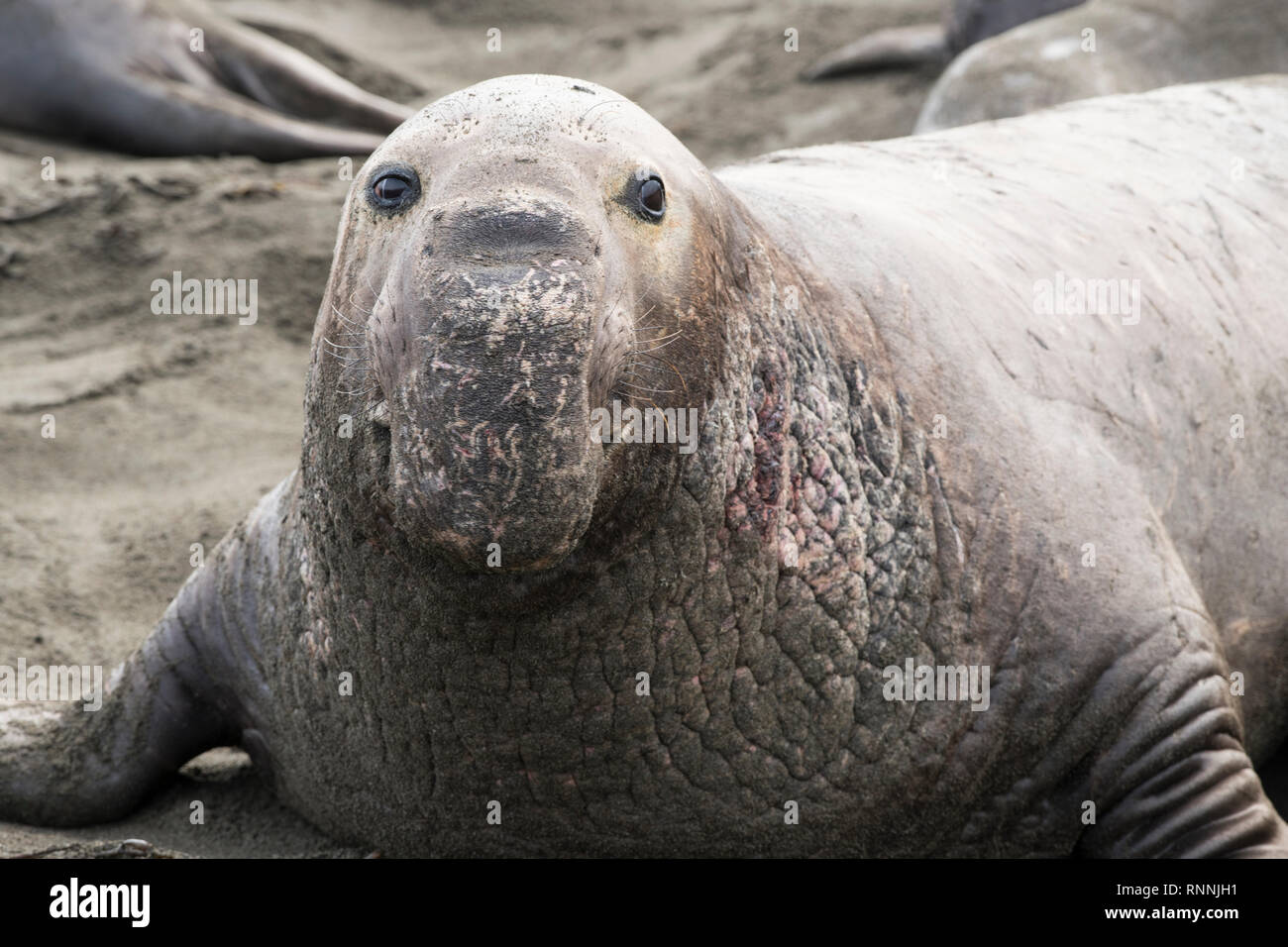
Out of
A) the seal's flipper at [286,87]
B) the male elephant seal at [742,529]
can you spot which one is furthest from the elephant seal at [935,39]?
the male elephant seal at [742,529]

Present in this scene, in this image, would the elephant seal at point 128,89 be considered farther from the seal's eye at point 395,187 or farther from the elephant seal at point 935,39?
the seal's eye at point 395,187

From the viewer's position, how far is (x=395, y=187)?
7.62ft

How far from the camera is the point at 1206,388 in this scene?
3549mm

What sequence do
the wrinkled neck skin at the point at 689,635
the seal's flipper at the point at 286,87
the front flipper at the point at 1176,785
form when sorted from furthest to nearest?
the seal's flipper at the point at 286,87 < the front flipper at the point at 1176,785 < the wrinkled neck skin at the point at 689,635

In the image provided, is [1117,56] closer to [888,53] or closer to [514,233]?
[888,53]

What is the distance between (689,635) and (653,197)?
2.26ft

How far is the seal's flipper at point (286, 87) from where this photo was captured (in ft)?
24.1

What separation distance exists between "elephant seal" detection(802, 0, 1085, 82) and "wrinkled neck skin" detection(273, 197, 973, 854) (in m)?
5.50

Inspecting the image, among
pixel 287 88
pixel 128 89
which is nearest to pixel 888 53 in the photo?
pixel 287 88

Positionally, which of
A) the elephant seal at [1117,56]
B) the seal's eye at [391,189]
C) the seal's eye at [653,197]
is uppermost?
the elephant seal at [1117,56]

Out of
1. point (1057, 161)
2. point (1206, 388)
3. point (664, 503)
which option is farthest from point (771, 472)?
point (1057, 161)

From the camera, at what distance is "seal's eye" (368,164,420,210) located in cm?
231

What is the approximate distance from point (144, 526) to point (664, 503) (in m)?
2.59

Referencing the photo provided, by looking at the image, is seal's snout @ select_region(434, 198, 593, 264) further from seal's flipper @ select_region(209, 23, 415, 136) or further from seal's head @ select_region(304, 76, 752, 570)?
seal's flipper @ select_region(209, 23, 415, 136)
